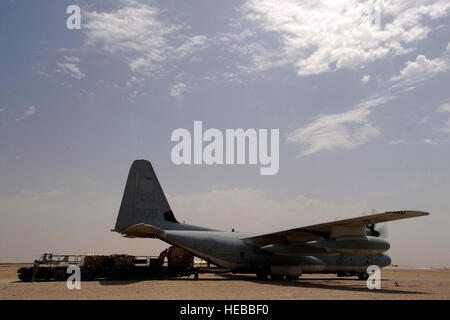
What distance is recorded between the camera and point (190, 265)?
81.9 feet

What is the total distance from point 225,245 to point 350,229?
7.79 meters

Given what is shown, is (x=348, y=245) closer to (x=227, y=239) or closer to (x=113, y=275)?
(x=227, y=239)

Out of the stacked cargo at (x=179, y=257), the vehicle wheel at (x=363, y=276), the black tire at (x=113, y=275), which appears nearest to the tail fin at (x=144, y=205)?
the stacked cargo at (x=179, y=257)

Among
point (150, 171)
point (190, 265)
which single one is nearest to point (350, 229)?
point (190, 265)

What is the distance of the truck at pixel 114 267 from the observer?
2156 centimetres

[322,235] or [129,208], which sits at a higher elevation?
[129,208]

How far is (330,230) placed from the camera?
21.3m

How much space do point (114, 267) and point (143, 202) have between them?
430cm

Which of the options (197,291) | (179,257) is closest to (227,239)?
(179,257)

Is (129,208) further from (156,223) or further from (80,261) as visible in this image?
(80,261)

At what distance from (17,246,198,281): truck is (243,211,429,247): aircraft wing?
15.6 feet

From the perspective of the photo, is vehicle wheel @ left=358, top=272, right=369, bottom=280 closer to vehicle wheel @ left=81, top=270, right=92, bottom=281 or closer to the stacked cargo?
the stacked cargo
